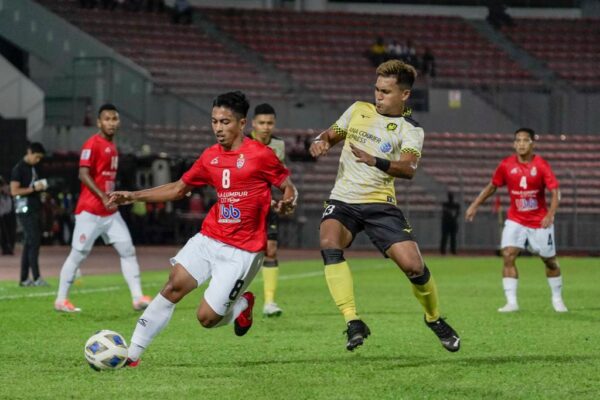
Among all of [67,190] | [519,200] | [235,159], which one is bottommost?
[67,190]

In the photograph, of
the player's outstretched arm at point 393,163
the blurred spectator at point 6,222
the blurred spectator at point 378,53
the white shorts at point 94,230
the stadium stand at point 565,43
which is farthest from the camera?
the stadium stand at point 565,43

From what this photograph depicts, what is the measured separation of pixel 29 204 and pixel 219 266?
428 inches

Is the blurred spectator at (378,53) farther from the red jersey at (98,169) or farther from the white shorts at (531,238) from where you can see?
the red jersey at (98,169)

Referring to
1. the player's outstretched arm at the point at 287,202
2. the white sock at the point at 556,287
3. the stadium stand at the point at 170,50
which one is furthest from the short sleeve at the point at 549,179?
the stadium stand at the point at 170,50

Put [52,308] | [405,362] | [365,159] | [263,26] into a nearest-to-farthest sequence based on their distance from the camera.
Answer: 1. [365,159]
2. [405,362]
3. [52,308]
4. [263,26]

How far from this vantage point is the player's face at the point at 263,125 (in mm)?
13594

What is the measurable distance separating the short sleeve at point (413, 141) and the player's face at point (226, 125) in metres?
1.36

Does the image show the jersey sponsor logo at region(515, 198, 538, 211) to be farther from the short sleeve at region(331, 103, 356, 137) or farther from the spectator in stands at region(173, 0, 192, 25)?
the spectator in stands at region(173, 0, 192, 25)

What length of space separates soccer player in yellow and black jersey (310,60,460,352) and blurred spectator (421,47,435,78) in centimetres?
3478

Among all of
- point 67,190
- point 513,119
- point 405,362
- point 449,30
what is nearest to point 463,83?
point 513,119

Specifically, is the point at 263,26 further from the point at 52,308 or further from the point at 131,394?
the point at 131,394

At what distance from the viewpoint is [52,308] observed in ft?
49.8

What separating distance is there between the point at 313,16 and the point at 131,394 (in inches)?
1674

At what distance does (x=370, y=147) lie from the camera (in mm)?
10039
